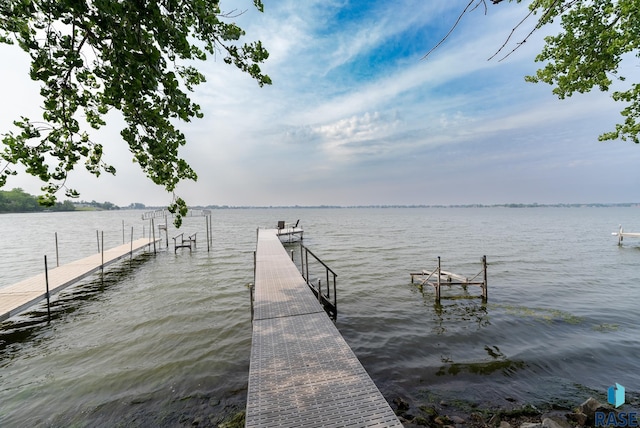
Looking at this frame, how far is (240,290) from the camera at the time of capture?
45.0 feet

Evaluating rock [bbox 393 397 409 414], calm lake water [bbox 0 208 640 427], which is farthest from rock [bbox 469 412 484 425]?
rock [bbox 393 397 409 414]

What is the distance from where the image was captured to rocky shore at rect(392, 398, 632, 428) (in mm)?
4965

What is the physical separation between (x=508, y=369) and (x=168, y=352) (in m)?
9.29

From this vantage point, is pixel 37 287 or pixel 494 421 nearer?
pixel 494 421

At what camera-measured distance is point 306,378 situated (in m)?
4.34

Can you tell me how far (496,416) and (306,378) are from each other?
3.92m

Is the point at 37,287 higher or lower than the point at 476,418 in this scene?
higher

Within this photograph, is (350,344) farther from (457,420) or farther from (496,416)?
(496,416)

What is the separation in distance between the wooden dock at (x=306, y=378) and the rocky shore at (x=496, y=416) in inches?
73.9

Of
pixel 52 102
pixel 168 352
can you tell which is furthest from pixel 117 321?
pixel 52 102

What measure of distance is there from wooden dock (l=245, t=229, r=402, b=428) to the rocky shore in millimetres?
1876

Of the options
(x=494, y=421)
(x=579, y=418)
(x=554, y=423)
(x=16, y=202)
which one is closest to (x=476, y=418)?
(x=494, y=421)

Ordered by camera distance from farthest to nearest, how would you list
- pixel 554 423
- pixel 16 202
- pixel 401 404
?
1. pixel 16 202
2. pixel 401 404
3. pixel 554 423

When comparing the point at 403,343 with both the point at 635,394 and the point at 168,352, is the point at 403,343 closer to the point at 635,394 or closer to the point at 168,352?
the point at 635,394
